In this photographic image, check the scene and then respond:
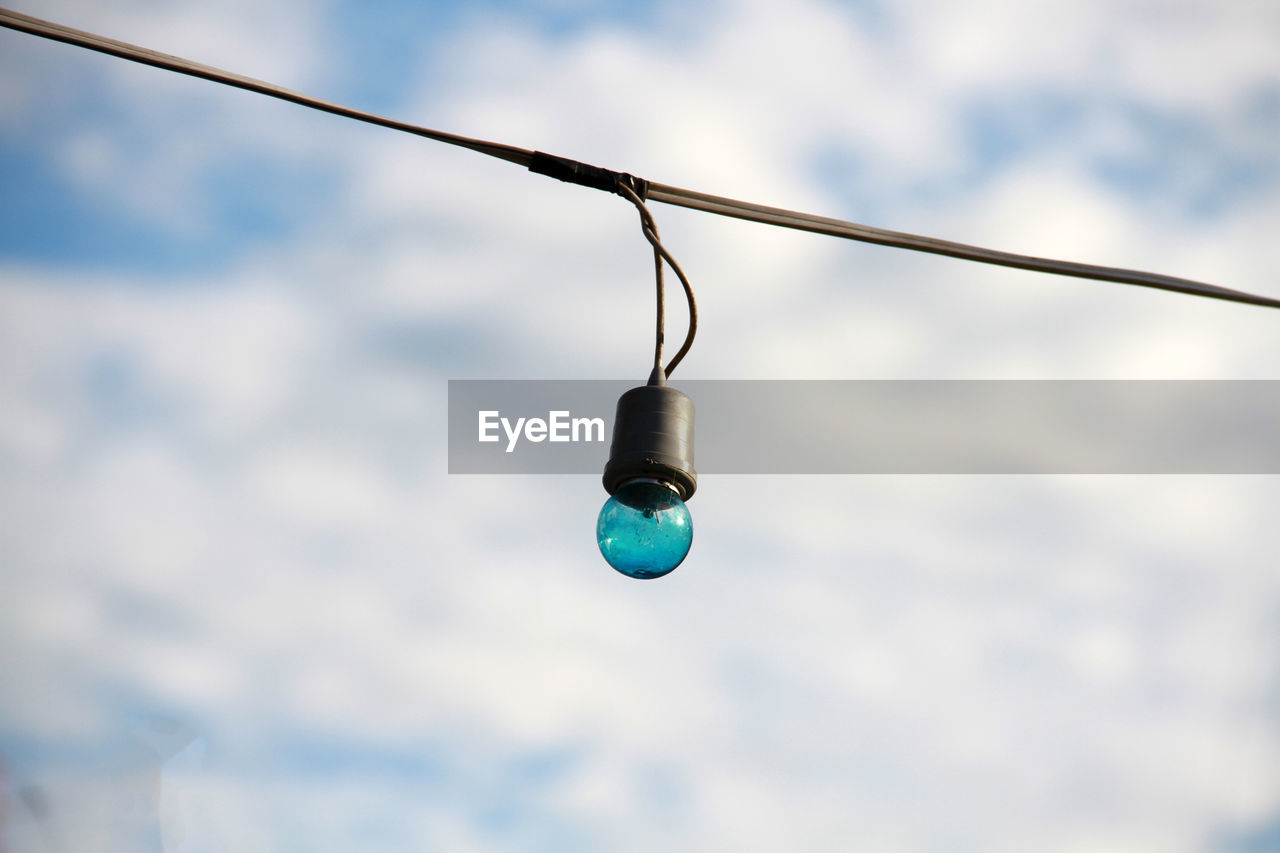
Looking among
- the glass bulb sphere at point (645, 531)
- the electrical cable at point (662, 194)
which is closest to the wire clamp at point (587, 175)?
the electrical cable at point (662, 194)

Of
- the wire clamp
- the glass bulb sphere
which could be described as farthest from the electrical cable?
the glass bulb sphere

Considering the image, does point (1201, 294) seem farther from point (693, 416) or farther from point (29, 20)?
point (29, 20)

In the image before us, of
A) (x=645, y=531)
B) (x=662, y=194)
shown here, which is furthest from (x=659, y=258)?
(x=645, y=531)

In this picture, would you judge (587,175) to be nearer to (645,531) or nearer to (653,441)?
(653,441)

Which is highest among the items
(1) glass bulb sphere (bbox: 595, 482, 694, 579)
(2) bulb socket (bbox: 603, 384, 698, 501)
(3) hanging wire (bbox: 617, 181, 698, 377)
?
(3) hanging wire (bbox: 617, 181, 698, 377)

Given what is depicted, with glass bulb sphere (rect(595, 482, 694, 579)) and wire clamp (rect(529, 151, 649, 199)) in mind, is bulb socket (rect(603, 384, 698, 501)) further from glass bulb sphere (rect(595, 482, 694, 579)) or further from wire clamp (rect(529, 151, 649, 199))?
wire clamp (rect(529, 151, 649, 199))

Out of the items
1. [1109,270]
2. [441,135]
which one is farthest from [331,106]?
[1109,270]
